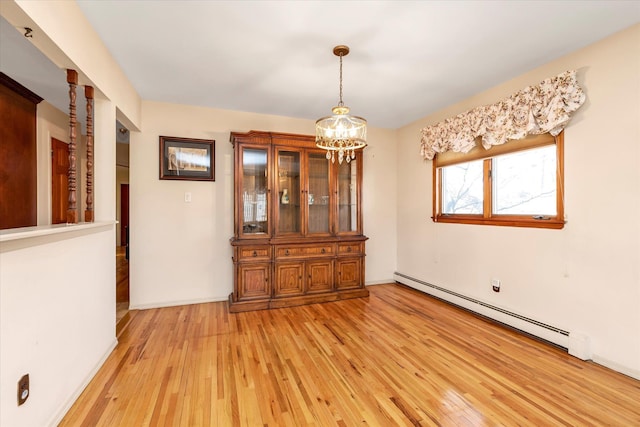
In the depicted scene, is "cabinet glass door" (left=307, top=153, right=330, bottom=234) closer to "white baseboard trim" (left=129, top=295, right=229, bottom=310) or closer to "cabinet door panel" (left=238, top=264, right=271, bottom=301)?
"cabinet door panel" (left=238, top=264, right=271, bottom=301)

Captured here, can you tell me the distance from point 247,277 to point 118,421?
179 centimetres

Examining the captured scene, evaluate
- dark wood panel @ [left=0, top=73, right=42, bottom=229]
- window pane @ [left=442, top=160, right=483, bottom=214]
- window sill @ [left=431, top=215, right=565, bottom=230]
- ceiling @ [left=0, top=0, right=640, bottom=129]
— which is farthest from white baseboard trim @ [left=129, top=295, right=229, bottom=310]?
window pane @ [left=442, top=160, right=483, bottom=214]

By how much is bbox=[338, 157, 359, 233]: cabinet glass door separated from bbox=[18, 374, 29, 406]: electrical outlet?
296 centimetres

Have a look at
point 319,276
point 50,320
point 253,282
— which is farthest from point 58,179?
point 319,276

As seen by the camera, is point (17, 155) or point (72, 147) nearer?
point (72, 147)

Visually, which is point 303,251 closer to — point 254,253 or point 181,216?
point 254,253

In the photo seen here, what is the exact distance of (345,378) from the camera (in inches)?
75.9

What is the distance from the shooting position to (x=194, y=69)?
2580mm

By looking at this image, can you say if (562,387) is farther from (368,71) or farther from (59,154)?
(59,154)

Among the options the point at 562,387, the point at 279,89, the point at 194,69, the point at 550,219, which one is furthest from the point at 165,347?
the point at 550,219

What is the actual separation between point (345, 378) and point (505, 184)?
2.49 metres

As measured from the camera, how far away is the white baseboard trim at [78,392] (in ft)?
4.94

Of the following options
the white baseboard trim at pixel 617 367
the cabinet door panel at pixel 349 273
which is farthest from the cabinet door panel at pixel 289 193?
the white baseboard trim at pixel 617 367

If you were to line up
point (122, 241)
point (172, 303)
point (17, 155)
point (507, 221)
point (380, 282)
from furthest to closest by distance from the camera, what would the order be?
point (122, 241), point (380, 282), point (172, 303), point (507, 221), point (17, 155)
